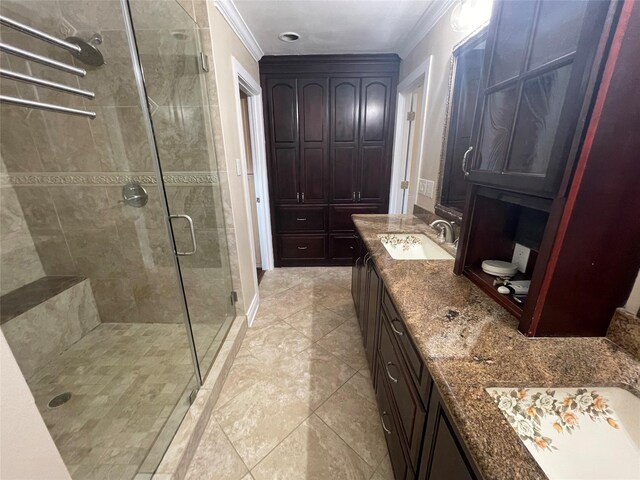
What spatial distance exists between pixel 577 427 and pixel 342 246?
2.74m

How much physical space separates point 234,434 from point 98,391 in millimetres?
891

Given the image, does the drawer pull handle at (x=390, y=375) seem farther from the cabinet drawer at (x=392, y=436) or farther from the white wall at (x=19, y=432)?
the white wall at (x=19, y=432)

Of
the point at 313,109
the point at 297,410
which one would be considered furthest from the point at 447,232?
the point at 313,109

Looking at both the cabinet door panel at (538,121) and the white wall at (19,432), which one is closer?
the white wall at (19,432)

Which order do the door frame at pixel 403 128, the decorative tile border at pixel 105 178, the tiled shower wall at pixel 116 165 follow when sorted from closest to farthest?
the tiled shower wall at pixel 116 165 → the decorative tile border at pixel 105 178 → the door frame at pixel 403 128

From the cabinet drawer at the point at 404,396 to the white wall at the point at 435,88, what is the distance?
131 cm

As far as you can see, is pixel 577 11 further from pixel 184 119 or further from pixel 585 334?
pixel 184 119

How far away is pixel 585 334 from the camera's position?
0.74m

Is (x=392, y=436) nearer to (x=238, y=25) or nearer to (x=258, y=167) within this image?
(x=258, y=167)

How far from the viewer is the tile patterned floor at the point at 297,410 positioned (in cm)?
121

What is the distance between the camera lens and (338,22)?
2.03 metres

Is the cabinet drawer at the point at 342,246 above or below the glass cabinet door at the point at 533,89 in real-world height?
below

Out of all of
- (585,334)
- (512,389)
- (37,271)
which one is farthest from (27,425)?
(37,271)

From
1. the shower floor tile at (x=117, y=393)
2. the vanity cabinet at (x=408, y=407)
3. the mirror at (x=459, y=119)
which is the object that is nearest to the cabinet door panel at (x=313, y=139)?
the mirror at (x=459, y=119)
